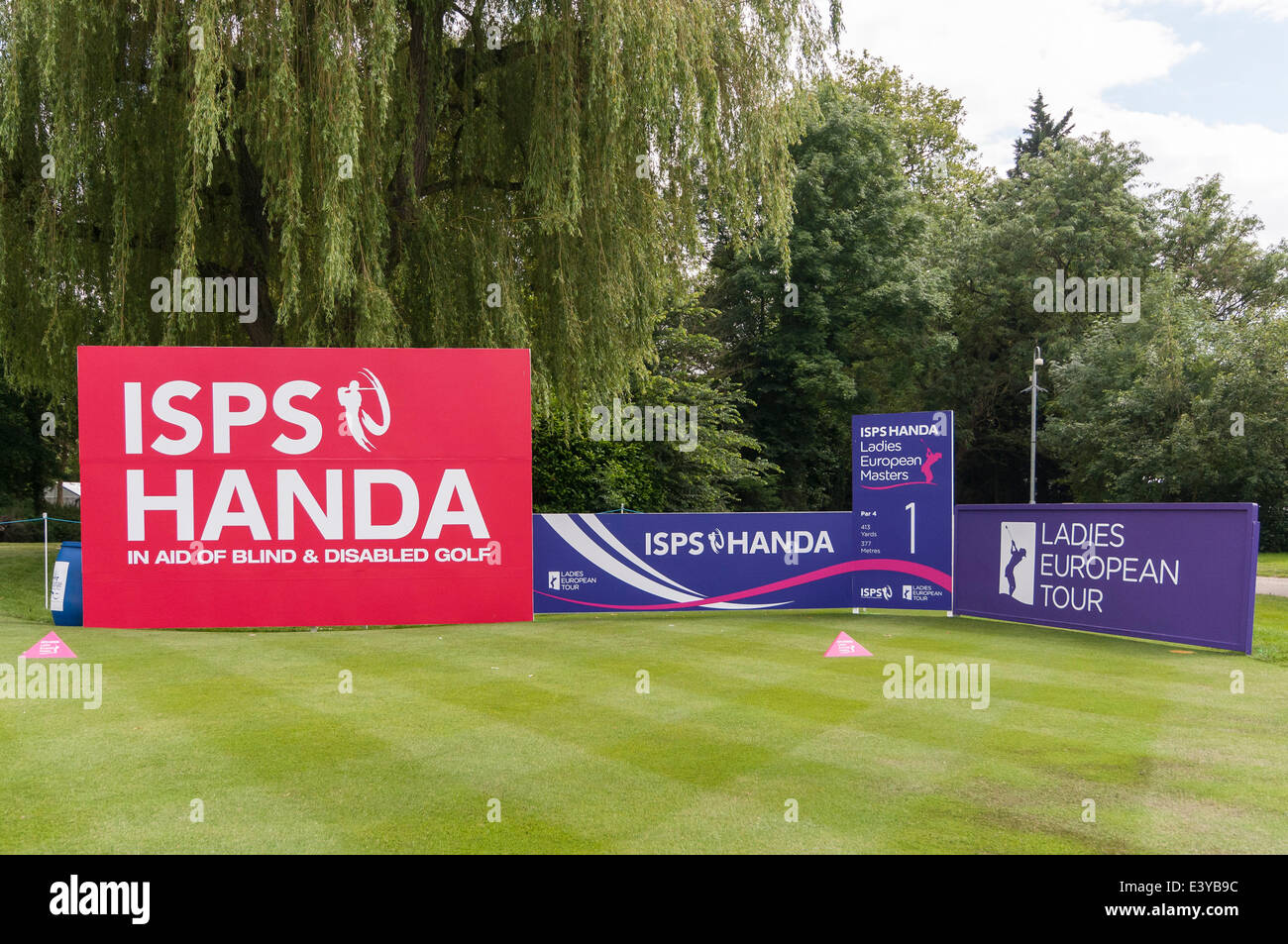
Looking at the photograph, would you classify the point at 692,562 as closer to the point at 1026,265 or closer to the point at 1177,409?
the point at 1177,409

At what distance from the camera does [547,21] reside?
13.7 metres

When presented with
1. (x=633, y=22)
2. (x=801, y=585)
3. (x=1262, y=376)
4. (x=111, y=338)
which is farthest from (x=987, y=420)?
(x=111, y=338)

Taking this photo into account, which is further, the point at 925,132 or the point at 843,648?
the point at 925,132

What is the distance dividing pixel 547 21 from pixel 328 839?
11.9 metres

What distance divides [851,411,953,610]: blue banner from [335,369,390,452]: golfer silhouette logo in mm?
13524

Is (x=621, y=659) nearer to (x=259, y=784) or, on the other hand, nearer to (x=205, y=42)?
(x=259, y=784)

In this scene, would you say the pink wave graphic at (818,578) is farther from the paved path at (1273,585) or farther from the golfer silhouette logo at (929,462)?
the paved path at (1273,585)

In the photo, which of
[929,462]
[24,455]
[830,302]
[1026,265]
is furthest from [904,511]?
[24,455]

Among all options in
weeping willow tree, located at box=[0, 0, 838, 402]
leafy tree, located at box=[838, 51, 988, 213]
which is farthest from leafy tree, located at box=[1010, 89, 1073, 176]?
weeping willow tree, located at box=[0, 0, 838, 402]

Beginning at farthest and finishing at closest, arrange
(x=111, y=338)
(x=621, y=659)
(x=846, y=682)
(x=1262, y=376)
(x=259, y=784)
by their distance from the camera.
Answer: (x=1262, y=376) < (x=111, y=338) < (x=621, y=659) < (x=846, y=682) < (x=259, y=784)

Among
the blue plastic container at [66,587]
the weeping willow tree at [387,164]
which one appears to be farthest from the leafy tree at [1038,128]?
the blue plastic container at [66,587]

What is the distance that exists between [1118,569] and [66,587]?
16707mm

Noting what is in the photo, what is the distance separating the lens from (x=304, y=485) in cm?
485

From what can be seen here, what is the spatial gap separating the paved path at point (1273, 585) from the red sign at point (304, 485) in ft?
75.0
